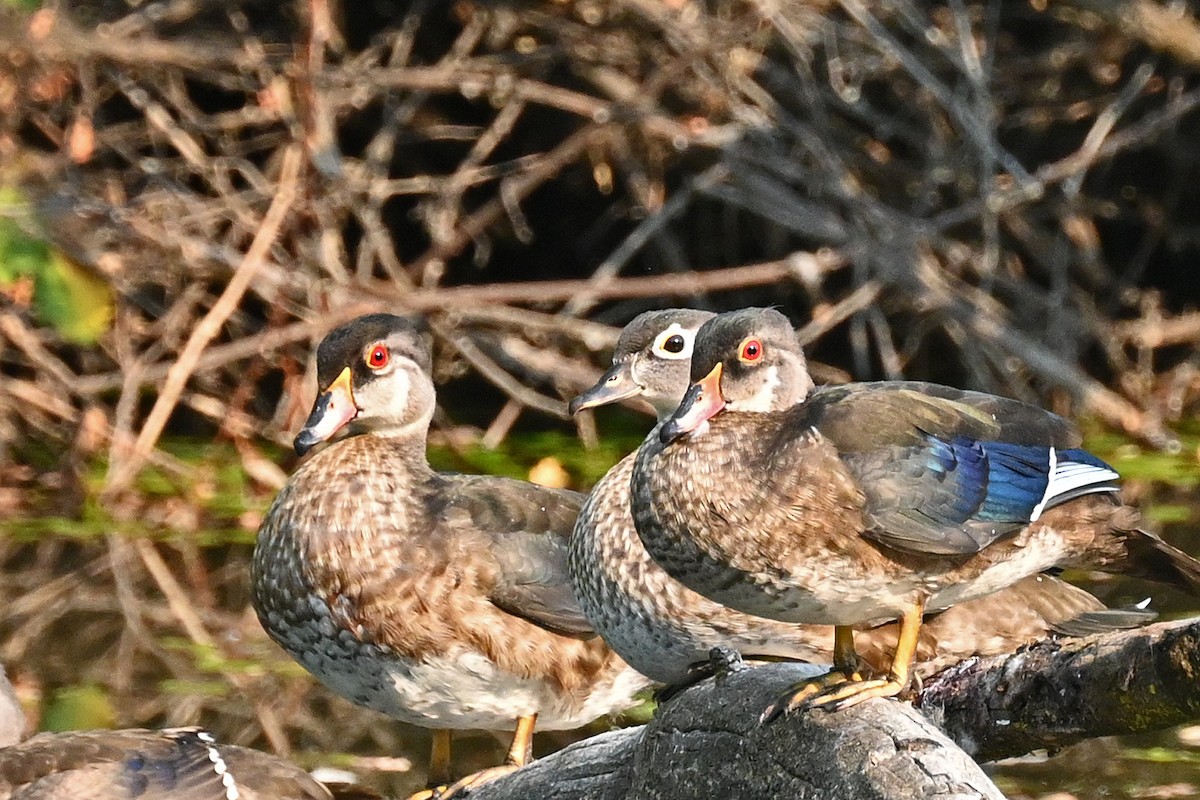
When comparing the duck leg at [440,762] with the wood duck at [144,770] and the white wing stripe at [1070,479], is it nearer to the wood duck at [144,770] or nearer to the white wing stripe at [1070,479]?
the wood duck at [144,770]

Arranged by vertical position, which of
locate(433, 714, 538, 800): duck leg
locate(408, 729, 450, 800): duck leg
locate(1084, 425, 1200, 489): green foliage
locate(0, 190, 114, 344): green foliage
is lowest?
locate(1084, 425, 1200, 489): green foliage

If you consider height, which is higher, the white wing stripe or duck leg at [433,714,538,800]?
the white wing stripe

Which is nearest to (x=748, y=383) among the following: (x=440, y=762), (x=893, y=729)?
(x=893, y=729)

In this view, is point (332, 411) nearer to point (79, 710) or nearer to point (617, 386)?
point (617, 386)

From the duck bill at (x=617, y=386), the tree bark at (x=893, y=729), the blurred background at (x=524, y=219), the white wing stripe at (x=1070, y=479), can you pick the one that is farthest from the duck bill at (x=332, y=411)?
the blurred background at (x=524, y=219)

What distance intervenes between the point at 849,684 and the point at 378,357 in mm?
1434

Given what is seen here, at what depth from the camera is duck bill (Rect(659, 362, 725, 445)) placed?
9.50 feet

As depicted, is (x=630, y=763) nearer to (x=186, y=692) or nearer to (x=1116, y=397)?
(x=186, y=692)

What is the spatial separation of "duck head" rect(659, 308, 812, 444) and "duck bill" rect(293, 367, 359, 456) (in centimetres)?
93

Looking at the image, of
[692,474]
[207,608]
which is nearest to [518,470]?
[207,608]

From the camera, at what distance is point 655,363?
3799mm

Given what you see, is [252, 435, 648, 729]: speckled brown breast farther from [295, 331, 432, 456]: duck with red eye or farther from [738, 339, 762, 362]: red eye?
[738, 339, 762, 362]: red eye

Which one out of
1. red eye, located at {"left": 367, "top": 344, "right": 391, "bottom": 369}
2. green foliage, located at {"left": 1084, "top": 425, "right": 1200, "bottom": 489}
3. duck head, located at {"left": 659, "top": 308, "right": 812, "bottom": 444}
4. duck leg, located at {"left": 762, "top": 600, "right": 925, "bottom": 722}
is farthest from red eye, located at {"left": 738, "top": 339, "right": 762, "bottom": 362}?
green foliage, located at {"left": 1084, "top": 425, "right": 1200, "bottom": 489}

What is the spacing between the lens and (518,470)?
22.6 feet
